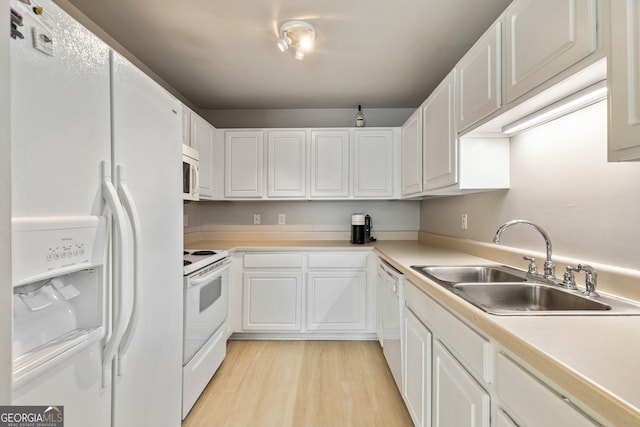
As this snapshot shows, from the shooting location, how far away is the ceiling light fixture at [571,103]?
1.03 meters

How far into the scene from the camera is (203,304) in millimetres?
1977

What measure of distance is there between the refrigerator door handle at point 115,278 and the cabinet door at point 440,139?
1697mm

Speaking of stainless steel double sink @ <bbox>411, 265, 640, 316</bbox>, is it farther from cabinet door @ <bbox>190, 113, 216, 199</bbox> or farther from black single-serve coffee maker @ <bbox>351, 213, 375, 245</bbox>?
cabinet door @ <bbox>190, 113, 216, 199</bbox>

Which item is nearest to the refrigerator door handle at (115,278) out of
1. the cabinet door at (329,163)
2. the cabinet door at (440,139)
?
the cabinet door at (440,139)

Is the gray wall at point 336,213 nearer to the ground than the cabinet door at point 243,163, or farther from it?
nearer to the ground

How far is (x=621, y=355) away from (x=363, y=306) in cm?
227

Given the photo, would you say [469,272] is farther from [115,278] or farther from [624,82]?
[115,278]

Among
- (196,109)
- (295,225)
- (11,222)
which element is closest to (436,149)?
(295,225)

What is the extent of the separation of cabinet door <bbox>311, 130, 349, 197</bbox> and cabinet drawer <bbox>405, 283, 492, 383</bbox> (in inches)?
69.5

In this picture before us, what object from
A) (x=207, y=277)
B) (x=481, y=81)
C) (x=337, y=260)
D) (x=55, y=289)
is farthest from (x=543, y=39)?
(x=337, y=260)

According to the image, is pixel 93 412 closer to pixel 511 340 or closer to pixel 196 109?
pixel 511 340

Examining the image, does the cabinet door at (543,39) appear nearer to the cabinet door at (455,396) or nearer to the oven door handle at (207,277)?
the cabinet door at (455,396)

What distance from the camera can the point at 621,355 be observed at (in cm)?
67

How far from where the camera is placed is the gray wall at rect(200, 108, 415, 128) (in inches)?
137
